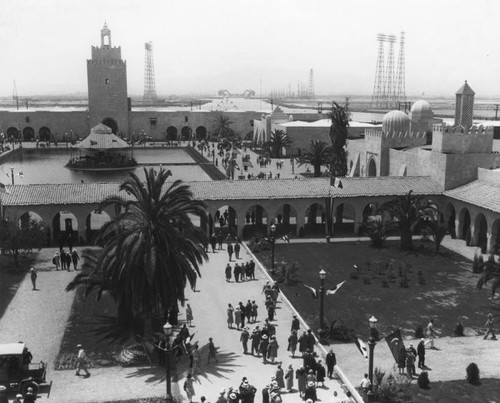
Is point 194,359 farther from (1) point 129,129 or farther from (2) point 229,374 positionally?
(1) point 129,129

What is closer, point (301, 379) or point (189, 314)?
point (301, 379)

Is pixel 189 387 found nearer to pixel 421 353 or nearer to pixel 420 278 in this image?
pixel 421 353

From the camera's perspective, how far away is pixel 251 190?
3434 centimetres

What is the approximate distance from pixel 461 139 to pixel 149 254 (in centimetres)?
2388

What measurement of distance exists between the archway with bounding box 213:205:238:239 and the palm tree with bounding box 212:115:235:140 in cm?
4455

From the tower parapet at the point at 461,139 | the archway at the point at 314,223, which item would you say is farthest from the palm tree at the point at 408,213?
the tower parapet at the point at 461,139

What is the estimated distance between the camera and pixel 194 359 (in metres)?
17.8

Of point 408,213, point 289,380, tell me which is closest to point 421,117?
point 408,213

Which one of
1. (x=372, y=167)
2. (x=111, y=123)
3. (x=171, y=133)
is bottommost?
(x=372, y=167)

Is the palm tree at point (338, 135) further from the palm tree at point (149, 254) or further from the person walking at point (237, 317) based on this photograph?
the palm tree at point (149, 254)

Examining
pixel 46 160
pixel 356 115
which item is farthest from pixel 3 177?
pixel 356 115

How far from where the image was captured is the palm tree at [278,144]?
64062 mm

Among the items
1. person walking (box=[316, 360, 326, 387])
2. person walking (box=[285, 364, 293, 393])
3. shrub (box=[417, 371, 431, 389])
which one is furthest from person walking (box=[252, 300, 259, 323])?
shrub (box=[417, 371, 431, 389])

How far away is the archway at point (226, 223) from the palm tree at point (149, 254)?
44.6 ft
